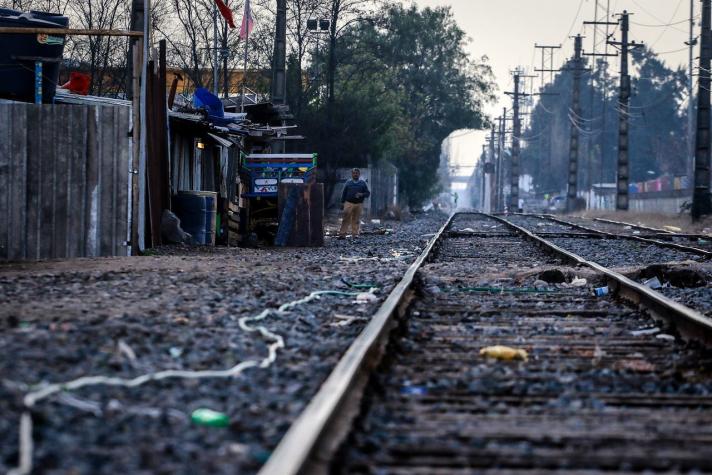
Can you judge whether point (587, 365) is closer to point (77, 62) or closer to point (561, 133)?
point (77, 62)

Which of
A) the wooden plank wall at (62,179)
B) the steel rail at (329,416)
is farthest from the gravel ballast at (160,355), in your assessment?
the wooden plank wall at (62,179)

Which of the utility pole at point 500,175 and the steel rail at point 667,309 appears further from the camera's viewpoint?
the utility pole at point 500,175

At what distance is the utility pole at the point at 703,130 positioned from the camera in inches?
1248

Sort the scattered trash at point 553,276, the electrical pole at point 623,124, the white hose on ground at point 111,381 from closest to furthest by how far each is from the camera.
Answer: the white hose on ground at point 111,381, the scattered trash at point 553,276, the electrical pole at point 623,124

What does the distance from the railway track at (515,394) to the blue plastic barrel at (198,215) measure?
8702mm

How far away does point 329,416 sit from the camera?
14.1ft

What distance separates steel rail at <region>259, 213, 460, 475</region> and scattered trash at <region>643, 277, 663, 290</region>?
5531mm

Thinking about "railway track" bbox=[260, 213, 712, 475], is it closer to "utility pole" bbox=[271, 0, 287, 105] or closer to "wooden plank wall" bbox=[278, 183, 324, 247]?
"wooden plank wall" bbox=[278, 183, 324, 247]

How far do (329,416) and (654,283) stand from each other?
8.34 m

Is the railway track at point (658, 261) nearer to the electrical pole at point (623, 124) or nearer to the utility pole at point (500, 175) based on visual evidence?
the electrical pole at point (623, 124)

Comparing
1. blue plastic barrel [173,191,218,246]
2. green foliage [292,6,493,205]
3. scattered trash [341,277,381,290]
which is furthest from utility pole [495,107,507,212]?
scattered trash [341,277,381,290]

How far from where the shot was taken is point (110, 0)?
38.5 metres

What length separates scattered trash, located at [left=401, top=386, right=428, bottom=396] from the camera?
538 cm

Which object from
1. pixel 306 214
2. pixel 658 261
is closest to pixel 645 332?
pixel 658 261
